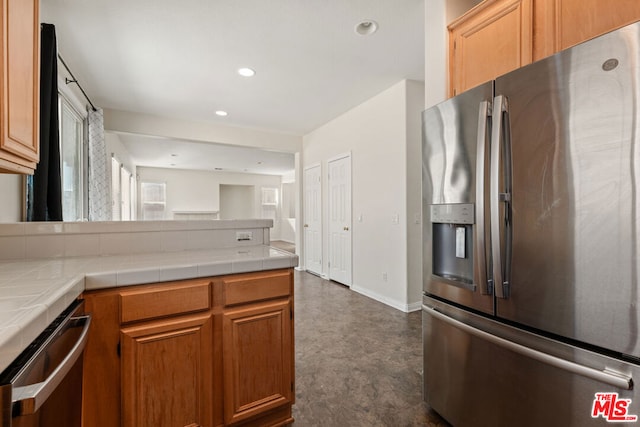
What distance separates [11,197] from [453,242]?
9.25ft

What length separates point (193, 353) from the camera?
1326 millimetres

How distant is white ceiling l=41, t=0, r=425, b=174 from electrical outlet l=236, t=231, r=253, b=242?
164cm

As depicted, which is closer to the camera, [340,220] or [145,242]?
[145,242]

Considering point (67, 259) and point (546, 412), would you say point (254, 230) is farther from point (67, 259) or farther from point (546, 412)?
point (546, 412)

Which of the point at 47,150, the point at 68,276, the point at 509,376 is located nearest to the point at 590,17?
the point at 509,376

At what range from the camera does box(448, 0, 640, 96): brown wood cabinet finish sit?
3.87ft

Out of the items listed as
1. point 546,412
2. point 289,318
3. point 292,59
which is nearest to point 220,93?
point 292,59

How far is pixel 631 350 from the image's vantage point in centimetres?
90

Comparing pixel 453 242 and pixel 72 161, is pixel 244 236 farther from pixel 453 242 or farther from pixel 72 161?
pixel 72 161

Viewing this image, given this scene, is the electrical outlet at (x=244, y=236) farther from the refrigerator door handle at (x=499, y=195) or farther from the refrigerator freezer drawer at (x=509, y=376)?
the refrigerator door handle at (x=499, y=195)

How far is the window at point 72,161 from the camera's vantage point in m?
3.06

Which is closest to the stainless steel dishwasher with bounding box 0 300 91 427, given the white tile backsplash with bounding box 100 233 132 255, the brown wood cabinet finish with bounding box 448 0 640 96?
the white tile backsplash with bounding box 100 233 132 255

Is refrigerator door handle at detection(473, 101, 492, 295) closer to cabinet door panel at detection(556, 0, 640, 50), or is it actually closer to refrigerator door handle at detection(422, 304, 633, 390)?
refrigerator door handle at detection(422, 304, 633, 390)

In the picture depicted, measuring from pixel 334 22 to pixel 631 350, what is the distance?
2.53m
